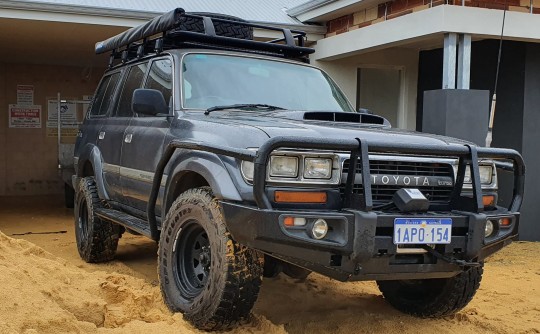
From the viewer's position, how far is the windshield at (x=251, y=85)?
16.0ft

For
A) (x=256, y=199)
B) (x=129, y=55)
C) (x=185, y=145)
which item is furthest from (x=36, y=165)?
(x=256, y=199)

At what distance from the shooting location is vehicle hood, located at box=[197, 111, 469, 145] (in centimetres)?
369

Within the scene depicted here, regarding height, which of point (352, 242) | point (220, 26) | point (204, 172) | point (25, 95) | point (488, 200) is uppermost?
point (220, 26)

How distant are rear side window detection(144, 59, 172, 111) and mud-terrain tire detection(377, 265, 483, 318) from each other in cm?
236

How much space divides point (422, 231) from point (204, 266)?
1.41 metres

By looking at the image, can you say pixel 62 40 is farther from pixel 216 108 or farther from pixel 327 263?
pixel 327 263

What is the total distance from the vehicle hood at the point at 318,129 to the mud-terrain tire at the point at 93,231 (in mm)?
2363

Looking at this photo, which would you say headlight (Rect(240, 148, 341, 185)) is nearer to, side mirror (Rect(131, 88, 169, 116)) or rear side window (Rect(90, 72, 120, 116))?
side mirror (Rect(131, 88, 169, 116))

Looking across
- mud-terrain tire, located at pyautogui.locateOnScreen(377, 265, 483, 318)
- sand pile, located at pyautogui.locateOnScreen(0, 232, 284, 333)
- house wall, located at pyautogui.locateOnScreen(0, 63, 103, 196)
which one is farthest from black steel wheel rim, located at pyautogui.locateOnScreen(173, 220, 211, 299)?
house wall, located at pyautogui.locateOnScreen(0, 63, 103, 196)

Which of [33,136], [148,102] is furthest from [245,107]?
[33,136]

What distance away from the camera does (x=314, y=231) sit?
337cm

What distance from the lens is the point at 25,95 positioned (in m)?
14.0

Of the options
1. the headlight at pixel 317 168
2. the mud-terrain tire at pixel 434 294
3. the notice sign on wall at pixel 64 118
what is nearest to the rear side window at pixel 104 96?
the mud-terrain tire at pixel 434 294

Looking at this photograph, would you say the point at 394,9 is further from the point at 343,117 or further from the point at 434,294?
the point at 434,294
